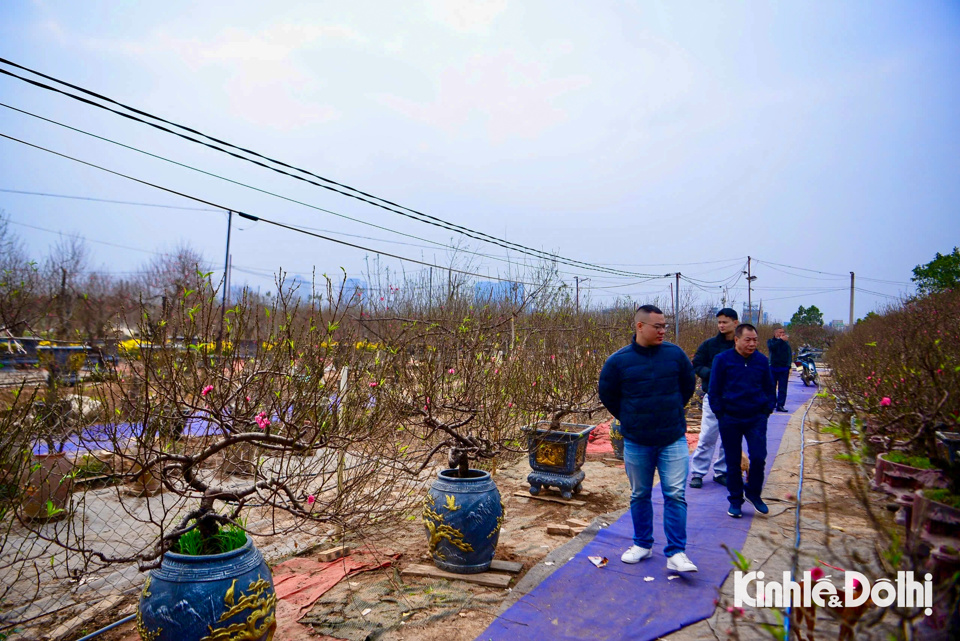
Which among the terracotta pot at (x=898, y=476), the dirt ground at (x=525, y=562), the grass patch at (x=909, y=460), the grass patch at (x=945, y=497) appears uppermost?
the grass patch at (x=945, y=497)

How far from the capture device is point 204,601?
289 centimetres

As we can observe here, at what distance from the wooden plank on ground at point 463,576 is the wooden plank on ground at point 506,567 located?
0.09 meters

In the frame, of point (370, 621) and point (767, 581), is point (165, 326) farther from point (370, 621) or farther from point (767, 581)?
point (767, 581)

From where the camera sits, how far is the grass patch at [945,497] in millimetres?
2902

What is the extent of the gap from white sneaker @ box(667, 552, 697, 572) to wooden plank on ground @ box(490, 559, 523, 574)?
3.51 ft

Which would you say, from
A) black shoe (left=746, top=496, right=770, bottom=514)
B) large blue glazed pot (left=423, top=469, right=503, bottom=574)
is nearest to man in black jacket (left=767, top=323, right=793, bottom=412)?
black shoe (left=746, top=496, right=770, bottom=514)

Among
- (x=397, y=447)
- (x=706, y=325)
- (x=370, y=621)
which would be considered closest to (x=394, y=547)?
(x=397, y=447)

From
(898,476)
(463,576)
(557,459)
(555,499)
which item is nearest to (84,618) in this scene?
(463,576)

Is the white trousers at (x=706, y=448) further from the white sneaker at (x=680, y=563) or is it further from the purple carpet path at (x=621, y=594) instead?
the white sneaker at (x=680, y=563)

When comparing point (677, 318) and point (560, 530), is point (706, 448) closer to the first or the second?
point (560, 530)

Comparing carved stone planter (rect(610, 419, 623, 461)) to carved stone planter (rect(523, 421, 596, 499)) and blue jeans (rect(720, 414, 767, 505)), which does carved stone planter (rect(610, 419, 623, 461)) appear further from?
blue jeans (rect(720, 414, 767, 505))

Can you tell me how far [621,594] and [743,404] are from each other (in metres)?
2.22

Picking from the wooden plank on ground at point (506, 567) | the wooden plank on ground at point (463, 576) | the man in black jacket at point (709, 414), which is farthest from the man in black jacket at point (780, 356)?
the wooden plank on ground at point (463, 576)

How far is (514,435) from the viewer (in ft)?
25.8
